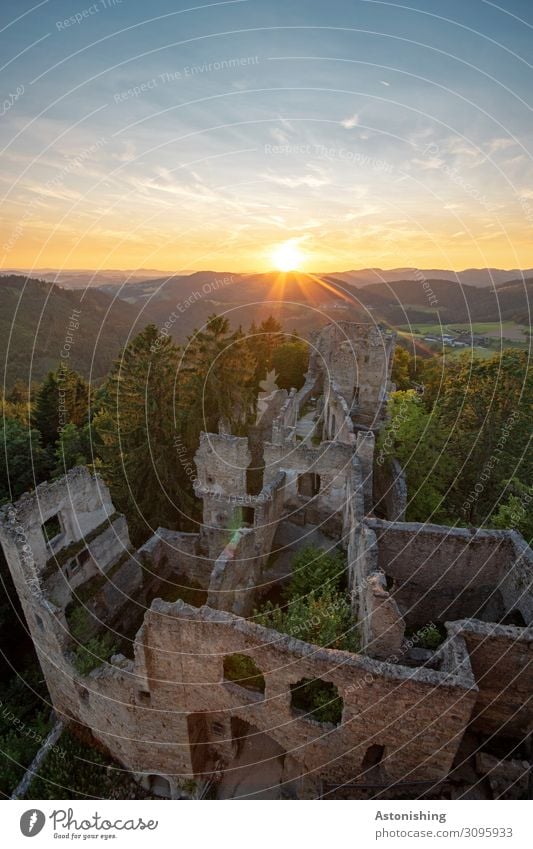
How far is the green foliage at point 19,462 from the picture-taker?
109ft

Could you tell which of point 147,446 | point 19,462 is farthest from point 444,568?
point 19,462

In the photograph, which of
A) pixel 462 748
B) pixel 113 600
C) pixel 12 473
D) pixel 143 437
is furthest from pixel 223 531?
pixel 12 473

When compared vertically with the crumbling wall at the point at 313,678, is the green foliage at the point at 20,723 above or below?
below

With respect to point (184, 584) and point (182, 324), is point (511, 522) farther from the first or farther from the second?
point (182, 324)

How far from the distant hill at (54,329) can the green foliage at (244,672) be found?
7927 centimetres

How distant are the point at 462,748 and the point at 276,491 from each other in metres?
12.0

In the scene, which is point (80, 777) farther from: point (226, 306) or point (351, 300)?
point (226, 306)

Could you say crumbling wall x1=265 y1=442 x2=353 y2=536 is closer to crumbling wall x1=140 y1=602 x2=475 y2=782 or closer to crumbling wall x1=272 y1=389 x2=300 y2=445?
crumbling wall x1=272 y1=389 x2=300 y2=445

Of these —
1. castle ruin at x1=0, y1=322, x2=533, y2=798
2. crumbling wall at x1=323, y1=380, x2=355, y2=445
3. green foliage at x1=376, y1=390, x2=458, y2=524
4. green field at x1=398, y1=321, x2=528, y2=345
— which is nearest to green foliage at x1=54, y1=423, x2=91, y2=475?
castle ruin at x1=0, y1=322, x2=533, y2=798

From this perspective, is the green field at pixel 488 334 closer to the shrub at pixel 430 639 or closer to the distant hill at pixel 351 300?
the distant hill at pixel 351 300

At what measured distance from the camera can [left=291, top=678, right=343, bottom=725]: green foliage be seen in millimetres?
12508

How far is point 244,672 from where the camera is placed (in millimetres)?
13805

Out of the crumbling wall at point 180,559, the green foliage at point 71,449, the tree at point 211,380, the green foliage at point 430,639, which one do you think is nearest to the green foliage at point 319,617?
the green foliage at point 430,639

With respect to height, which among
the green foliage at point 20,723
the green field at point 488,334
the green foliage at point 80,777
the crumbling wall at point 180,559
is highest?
the green field at point 488,334
